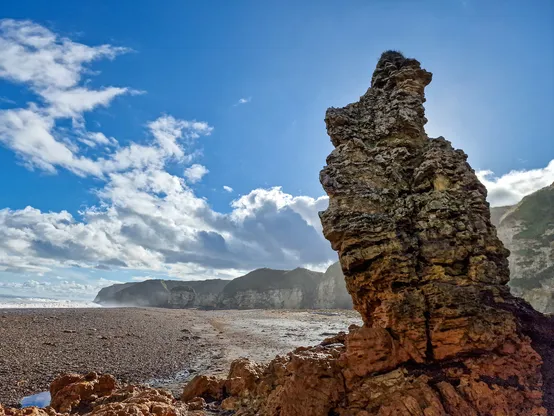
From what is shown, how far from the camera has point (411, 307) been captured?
8.82m

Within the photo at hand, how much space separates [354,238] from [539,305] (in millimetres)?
43852

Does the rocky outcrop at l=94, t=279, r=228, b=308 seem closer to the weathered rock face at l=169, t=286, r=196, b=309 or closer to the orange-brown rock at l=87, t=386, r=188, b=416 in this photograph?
the weathered rock face at l=169, t=286, r=196, b=309

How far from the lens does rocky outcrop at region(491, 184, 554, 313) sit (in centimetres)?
3947

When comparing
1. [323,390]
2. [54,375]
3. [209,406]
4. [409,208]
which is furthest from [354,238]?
[54,375]

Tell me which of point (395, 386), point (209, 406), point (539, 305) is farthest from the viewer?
point (539, 305)

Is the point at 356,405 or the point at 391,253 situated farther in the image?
the point at 391,253

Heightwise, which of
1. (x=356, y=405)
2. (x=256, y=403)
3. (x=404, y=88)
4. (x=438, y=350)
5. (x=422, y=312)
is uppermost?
(x=404, y=88)

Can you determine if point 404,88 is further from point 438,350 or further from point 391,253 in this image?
point 438,350

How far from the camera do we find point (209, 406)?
11.2 m

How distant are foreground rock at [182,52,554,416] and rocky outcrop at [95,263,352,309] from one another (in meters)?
79.7

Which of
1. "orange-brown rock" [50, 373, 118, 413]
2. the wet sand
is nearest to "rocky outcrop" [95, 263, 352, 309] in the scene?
the wet sand

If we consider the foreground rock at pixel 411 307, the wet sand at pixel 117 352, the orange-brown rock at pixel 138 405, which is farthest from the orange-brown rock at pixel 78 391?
the foreground rock at pixel 411 307

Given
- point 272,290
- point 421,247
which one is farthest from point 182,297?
point 421,247

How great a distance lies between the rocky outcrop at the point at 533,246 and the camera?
39.5m
